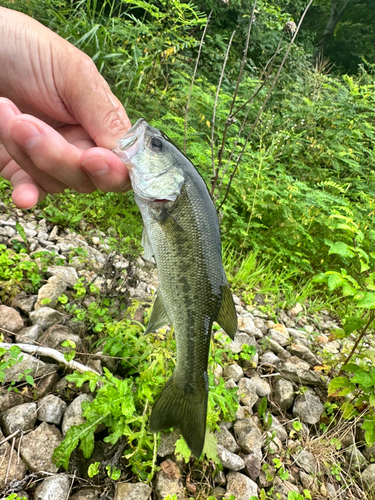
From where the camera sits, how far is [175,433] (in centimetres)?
204

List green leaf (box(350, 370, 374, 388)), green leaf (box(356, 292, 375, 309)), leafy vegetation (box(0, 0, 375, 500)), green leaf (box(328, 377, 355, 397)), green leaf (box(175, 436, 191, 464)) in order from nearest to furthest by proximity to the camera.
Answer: green leaf (box(175, 436, 191, 464)), leafy vegetation (box(0, 0, 375, 500)), green leaf (box(356, 292, 375, 309)), green leaf (box(350, 370, 374, 388)), green leaf (box(328, 377, 355, 397))

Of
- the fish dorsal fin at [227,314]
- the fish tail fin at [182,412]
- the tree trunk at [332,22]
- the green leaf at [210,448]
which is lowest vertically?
→ the green leaf at [210,448]

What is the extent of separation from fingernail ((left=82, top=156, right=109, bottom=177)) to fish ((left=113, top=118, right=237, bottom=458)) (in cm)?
9

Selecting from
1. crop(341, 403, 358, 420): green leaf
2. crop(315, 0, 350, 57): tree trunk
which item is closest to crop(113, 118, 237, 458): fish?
crop(341, 403, 358, 420): green leaf

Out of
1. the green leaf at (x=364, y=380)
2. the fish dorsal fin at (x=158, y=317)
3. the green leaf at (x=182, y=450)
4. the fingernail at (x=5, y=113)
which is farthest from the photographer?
the green leaf at (x=364, y=380)

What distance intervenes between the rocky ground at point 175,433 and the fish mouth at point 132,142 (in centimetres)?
133

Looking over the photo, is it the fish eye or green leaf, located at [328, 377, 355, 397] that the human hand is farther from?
green leaf, located at [328, 377, 355, 397]

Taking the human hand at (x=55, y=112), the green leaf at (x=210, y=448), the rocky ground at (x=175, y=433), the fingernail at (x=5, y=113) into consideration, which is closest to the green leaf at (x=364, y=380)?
the rocky ground at (x=175, y=433)

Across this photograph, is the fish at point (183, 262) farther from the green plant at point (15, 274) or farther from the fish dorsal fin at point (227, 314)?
the green plant at point (15, 274)

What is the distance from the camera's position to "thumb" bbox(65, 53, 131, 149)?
69.4 inches

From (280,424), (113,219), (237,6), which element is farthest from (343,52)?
(280,424)

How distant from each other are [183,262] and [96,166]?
0.62m

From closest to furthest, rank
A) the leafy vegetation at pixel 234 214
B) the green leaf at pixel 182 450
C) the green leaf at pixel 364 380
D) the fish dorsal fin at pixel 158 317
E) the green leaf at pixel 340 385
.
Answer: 1. the fish dorsal fin at pixel 158 317
2. the green leaf at pixel 182 450
3. the leafy vegetation at pixel 234 214
4. the green leaf at pixel 364 380
5. the green leaf at pixel 340 385

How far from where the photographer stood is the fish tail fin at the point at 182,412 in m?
1.57
